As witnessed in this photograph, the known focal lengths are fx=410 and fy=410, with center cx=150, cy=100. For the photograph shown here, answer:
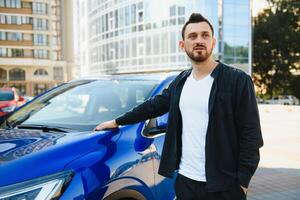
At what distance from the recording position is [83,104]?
3.97 metres

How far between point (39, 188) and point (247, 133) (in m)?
1.20

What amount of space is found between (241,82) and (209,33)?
0.36 metres

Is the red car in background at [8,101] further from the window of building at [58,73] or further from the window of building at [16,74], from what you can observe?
the window of building at [58,73]

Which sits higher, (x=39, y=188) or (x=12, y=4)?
(x=12, y=4)

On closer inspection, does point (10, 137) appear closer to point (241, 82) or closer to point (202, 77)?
point (202, 77)

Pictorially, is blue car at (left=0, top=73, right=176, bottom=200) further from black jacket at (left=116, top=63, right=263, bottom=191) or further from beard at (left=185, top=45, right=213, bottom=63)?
beard at (left=185, top=45, right=213, bottom=63)

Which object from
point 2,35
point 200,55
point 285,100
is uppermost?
point 2,35

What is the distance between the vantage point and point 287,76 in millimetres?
47688

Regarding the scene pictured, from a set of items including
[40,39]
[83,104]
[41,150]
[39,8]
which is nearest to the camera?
[41,150]

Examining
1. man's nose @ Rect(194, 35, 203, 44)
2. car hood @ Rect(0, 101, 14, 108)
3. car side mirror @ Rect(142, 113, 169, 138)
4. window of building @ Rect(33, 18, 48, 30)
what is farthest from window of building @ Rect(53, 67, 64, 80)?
man's nose @ Rect(194, 35, 203, 44)

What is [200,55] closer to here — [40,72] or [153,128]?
[153,128]

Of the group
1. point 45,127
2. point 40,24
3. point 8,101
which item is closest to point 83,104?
point 45,127

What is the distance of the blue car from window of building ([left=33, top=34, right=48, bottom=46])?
65719 mm

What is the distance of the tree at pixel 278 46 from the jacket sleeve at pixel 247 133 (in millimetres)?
46996
